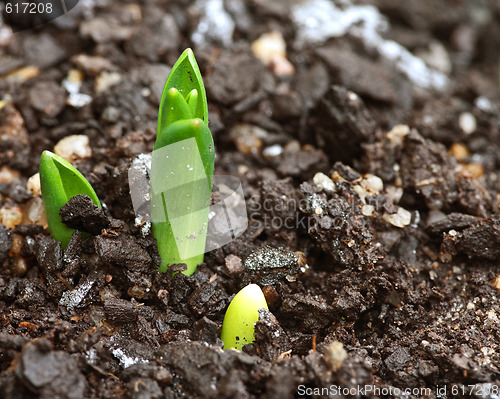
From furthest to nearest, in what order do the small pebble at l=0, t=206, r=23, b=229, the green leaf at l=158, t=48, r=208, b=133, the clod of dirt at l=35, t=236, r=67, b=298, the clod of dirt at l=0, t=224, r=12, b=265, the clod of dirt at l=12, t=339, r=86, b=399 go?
the small pebble at l=0, t=206, r=23, b=229 < the clod of dirt at l=0, t=224, r=12, b=265 < the clod of dirt at l=35, t=236, r=67, b=298 < the green leaf at l=158, t=48, r=208, b=133 < the clod of dirt at l=12, t=339, r=86, b=399

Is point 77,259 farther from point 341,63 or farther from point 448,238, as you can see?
point 341,63

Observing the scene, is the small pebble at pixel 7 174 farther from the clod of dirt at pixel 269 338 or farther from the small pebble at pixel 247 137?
the clod of dirt at pixel 269 338

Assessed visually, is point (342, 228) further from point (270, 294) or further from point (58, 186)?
point (58, 186)

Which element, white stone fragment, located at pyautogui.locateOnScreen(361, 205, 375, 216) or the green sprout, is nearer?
the green sprout

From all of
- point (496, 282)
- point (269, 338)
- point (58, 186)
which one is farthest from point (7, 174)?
point (496, 282)

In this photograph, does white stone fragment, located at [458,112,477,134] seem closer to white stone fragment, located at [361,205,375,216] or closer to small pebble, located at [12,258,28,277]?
white stone fragment, located at [361,205,375,216]

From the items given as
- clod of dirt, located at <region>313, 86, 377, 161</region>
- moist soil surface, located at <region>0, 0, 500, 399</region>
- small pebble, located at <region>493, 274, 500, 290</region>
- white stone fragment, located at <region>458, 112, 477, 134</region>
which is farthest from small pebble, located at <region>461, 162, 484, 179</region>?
small pebble, located at <region>493, 274, 500, 290</region>
